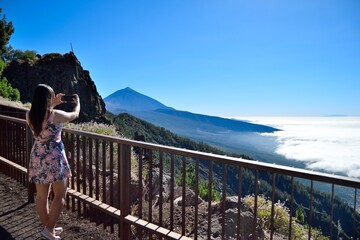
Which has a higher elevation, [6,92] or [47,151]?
[6,92]

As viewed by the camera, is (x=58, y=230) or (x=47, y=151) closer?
(x=47, y=151)

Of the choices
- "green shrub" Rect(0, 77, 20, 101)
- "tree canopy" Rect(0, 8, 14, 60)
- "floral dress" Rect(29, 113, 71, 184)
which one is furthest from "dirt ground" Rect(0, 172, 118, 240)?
"tree canopy" Rect(0, 8, 14, 60)

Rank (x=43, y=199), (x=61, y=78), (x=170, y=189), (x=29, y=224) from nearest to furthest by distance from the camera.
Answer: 1. (x=170, y=189)
2. (x=43, y=199)
3. (x=29, y=224)
4. (x=61, y=78)

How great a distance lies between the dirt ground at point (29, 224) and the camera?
147 inches

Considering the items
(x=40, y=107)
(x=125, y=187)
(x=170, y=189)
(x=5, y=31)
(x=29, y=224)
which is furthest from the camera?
(x=5, y=31)

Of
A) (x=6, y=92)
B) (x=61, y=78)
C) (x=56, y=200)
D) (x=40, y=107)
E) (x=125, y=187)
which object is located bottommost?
(x=56, y=200)

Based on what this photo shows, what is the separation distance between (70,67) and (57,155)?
113 feet

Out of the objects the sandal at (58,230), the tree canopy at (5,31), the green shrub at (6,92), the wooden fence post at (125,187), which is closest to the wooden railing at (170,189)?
the wooden fence post at (125,187)

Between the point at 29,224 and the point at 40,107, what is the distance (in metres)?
1.94

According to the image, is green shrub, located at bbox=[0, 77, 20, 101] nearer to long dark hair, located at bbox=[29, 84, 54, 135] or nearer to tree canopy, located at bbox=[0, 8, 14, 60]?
tree canopy, located at bbox=[0, 8, 14, 60]

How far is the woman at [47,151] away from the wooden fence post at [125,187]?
0.60 metres

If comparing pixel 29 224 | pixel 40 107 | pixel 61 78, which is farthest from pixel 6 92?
pixel 40 107

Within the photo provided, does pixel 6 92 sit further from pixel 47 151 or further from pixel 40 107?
pixel 40 107

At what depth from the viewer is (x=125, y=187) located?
340 centimetres
